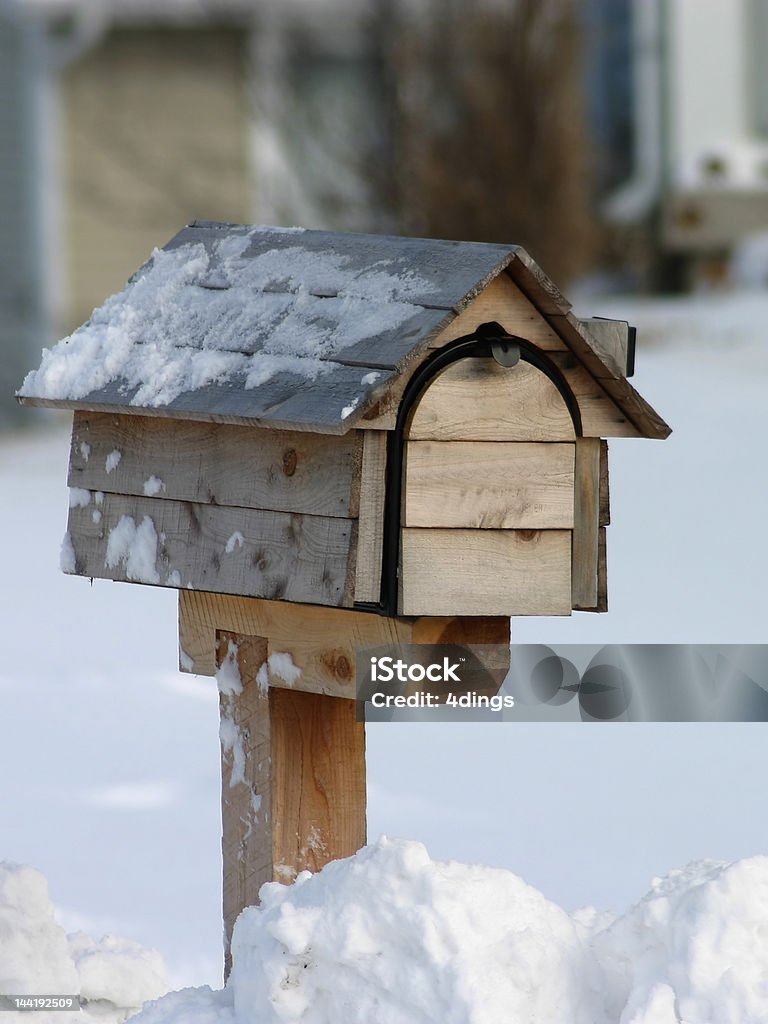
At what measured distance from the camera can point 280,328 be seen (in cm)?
228

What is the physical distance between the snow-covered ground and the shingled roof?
84 centimetres

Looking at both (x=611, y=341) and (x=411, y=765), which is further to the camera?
(x=411, y=765)

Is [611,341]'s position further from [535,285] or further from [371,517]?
[371,517]

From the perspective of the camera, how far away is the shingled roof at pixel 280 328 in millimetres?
2107

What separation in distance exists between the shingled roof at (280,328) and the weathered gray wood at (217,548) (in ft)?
0.58

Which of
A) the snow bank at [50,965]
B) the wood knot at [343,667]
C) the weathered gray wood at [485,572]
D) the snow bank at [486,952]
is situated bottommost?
the snow bank at [50,965]

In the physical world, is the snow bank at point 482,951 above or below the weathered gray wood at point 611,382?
below

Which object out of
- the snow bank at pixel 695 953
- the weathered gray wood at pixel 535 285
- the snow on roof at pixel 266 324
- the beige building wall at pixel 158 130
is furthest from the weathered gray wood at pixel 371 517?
the beige building wall at pixel 158 130

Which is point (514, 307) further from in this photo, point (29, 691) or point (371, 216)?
point (371, 216)

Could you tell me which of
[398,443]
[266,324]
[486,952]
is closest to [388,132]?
[266,324]

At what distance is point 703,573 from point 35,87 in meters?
6.06

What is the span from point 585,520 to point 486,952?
2.16 ft

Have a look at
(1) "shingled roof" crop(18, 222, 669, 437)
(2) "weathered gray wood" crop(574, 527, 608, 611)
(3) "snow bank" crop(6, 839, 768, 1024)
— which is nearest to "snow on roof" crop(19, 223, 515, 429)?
(1) "shingled roof" crop(18, 222, 669, 437)

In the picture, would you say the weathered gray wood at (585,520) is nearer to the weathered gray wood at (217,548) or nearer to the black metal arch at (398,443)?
the black metal arch at (398,443)
